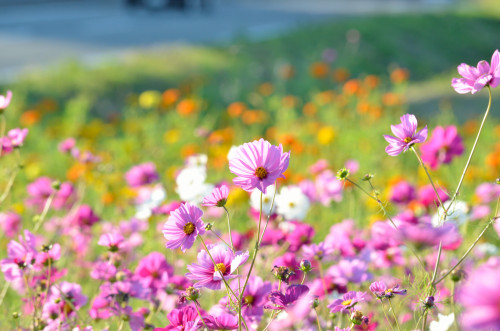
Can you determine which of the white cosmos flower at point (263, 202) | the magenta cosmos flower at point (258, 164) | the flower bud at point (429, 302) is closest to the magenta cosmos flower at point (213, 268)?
the magenta cosmos flower at point (258, 164)

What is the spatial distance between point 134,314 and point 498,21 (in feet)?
40.6

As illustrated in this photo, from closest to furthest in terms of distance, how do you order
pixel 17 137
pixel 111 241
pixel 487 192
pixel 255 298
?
pixel 255 298
pixel 111 241
pixel 17 137
pixel 487 192

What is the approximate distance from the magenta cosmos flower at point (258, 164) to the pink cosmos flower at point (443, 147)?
1101mm

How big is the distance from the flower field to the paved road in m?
2.16

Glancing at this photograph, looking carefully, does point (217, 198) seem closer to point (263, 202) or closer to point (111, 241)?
point (111, 241)

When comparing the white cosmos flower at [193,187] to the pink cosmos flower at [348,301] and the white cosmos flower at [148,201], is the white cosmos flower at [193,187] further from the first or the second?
the pink cosmos flower at [348,301]

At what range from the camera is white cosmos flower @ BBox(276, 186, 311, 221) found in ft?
6.15

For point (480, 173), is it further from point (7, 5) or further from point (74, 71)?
point (7, 5)

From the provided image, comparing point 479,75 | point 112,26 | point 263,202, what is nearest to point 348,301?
point 479,75

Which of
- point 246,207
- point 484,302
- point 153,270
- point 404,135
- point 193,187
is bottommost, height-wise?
point 246,207

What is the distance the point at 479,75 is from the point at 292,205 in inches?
35.4

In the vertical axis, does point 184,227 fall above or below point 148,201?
above

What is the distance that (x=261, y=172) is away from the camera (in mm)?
970

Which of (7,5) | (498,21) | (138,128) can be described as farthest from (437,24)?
(7,5)
